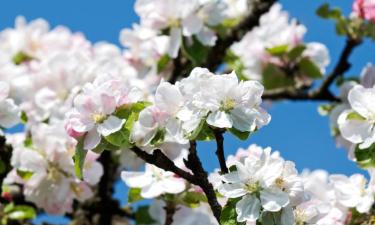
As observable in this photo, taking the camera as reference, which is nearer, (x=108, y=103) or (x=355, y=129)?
(x=108, y=103)

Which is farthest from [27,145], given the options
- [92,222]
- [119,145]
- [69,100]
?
[119,145]

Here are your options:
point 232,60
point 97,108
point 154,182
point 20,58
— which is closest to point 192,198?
point 154,182

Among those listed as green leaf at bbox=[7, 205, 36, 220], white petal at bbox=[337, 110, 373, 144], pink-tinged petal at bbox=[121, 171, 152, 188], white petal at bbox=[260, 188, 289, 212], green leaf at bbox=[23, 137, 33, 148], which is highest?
green leaf at bbox=[23, 137, 33, 148]

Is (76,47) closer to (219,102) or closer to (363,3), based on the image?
(363,3)

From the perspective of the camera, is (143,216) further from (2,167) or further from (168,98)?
(168,98)

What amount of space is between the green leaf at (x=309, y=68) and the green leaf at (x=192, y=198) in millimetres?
1560

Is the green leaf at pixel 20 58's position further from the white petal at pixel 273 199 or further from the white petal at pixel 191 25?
the white petal at pixel 273 199

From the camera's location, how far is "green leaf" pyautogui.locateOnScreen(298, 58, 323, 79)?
3.80 m

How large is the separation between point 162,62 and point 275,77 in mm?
630

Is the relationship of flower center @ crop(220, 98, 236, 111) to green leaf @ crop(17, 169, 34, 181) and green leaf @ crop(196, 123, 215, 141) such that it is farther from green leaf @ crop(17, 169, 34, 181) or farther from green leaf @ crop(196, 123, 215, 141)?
green leaf @ crop(17, 169, 34, 181)

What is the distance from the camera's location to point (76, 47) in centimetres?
408

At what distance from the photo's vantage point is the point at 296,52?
376 cm

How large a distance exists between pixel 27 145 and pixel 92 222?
Answer: 2.36 ft

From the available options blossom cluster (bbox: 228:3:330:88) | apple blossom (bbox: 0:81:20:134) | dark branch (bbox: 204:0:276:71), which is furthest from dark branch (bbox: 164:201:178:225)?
blossom cluster (bbox: 228:3:330:88)
